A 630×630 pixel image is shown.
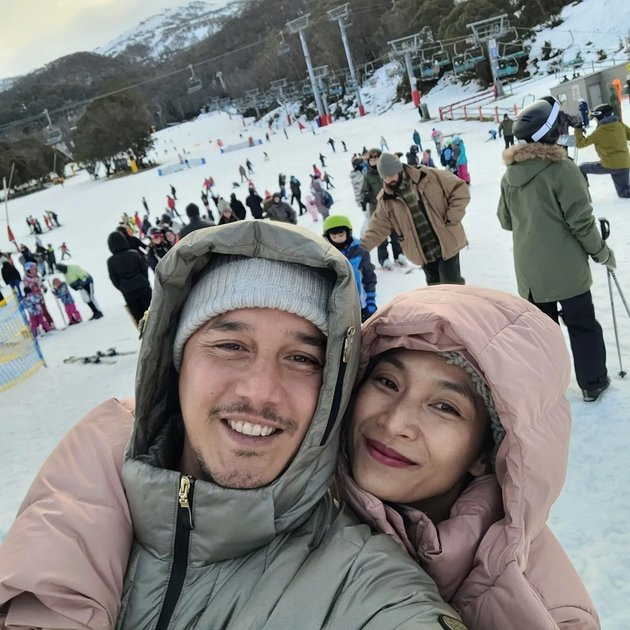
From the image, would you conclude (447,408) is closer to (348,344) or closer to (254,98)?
(348,344)

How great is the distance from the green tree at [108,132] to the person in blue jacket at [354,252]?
206 feet

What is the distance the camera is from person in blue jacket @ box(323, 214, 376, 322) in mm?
5098

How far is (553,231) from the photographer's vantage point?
3363 mm

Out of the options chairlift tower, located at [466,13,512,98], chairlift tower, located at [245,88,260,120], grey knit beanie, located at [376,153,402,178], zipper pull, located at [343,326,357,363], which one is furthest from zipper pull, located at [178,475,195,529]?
chairlift tower, located at [245,88,260,120]

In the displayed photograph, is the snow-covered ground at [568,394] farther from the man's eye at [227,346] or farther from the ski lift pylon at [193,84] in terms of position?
the ski lift pylon at [193,84]

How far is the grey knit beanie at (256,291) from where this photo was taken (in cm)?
144

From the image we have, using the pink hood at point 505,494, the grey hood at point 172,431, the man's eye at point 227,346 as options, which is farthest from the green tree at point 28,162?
the pink hood at point 505,494

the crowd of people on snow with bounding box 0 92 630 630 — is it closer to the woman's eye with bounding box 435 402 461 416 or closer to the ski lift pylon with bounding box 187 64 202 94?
the woman's eye with bounding box 435 402 461 416

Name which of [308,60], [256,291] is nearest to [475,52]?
[308,60]

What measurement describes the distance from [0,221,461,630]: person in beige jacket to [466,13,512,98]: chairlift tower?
38135 millimetres

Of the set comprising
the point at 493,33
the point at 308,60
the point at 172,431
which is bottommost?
the point at 172,431

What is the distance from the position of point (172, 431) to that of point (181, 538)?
0.42 m

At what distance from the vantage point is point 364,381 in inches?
66.3

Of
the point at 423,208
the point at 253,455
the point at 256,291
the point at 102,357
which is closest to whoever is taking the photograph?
the point at 253,455
